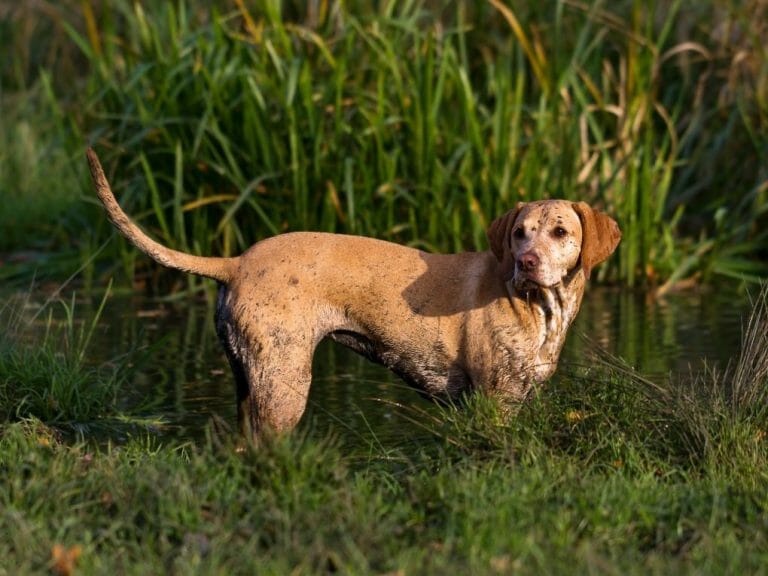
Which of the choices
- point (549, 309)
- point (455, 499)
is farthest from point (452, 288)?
point (455, 499)

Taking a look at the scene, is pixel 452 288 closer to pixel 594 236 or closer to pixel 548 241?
pixel 548 241

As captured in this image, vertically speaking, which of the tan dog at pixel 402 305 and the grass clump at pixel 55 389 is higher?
the tan dog at pixel 402 305

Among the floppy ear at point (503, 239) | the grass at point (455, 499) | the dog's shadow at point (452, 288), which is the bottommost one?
the grass at point (455, 499)

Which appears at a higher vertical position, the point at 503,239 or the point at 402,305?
the point at 503,239

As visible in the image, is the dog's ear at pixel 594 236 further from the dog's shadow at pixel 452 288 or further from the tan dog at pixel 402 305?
the dog's shadow at pixel 452 288

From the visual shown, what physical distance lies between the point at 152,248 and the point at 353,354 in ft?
9.27

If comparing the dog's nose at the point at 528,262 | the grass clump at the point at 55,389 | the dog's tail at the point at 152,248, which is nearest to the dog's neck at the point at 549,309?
the dog's nose at the point at 528,262

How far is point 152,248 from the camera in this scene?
18.8 feet

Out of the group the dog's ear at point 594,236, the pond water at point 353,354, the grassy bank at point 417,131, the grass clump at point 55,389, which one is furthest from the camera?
the grassy bank at point 417,131

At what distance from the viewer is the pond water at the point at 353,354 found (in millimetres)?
6523

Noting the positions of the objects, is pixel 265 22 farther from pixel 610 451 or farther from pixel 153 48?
pixel 610 451

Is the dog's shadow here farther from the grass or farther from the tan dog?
the grass

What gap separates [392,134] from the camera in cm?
938

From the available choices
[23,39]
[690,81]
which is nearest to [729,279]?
[690,81]
